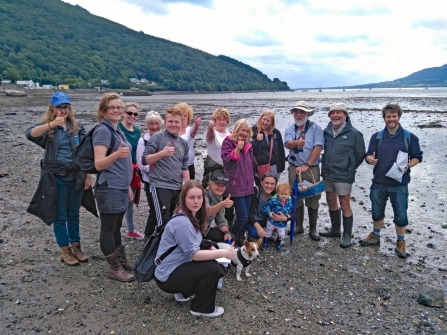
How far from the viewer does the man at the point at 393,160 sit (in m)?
5.88

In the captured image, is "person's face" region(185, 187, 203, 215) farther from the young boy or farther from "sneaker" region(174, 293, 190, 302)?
"sneaker" region(174, 293, 190, 302)

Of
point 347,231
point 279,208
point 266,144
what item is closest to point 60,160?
point 266,144

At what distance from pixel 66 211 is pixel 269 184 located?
3581 mm

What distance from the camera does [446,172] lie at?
12.4 m

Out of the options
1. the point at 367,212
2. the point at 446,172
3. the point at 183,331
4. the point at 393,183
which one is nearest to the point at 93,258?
the point at 183,331

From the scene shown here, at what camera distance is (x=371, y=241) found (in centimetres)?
646

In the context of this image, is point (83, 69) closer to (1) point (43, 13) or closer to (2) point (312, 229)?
(1) point (43, 13)

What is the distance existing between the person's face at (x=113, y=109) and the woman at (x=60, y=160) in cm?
70

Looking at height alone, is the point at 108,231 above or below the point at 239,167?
below

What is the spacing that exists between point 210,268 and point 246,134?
8.63ft

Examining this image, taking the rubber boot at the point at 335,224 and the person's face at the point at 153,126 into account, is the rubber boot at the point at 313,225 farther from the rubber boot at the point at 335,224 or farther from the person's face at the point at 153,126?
the person's face at the point at 153,126

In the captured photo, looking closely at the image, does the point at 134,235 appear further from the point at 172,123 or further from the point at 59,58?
the point at 59,58

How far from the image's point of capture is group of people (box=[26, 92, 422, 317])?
4039 millimetres

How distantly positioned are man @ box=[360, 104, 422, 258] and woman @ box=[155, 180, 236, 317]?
12.1 feet
